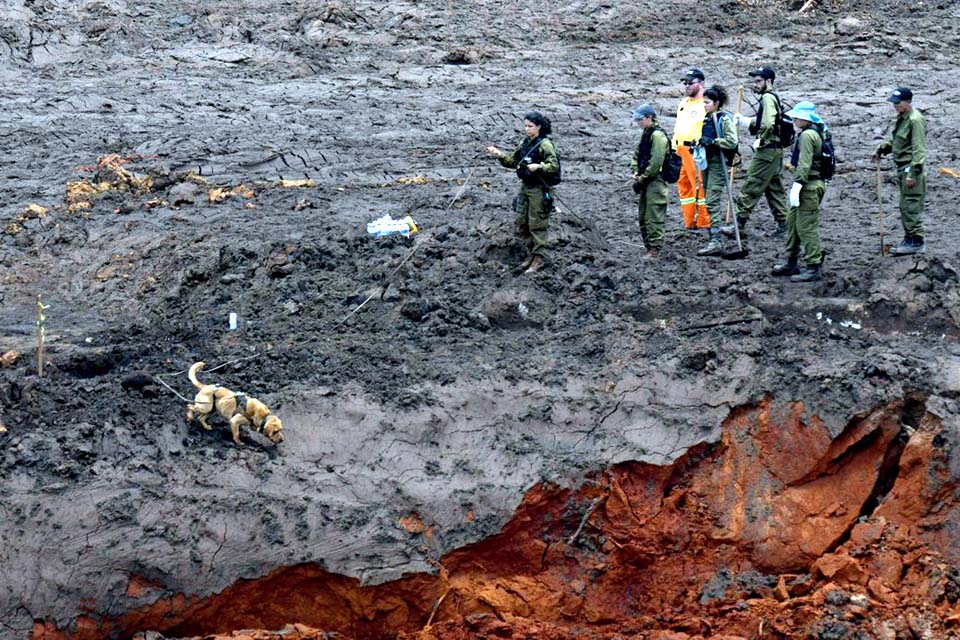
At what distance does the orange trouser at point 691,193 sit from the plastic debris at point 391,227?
2521 mm

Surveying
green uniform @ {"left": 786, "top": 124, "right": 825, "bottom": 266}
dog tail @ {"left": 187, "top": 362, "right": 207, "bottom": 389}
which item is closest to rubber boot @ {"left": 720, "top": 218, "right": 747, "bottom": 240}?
green uniform @ {"left": 786, "top": 124, "right": 825, "bottom": 266}

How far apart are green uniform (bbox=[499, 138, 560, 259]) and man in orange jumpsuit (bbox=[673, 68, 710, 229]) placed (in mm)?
1404

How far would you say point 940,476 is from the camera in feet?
30.4

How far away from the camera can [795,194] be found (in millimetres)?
10820

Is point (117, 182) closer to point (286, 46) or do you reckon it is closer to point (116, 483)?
point (286, 46)

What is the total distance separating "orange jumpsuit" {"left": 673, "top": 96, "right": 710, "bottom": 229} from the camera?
39.1ft

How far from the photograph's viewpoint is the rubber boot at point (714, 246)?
11961 millimetres

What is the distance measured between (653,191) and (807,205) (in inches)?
53.4

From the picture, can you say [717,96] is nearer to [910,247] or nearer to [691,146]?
[691,146]

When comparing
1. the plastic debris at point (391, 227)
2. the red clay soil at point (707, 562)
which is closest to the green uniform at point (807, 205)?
the red clay soil at point (707, 562)

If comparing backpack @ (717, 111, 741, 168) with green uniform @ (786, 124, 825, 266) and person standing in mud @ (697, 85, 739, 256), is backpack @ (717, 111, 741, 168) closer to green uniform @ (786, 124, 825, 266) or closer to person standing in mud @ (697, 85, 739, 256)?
person standing in mud @ (697, 85, 739, 256)

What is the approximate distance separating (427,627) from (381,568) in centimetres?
54

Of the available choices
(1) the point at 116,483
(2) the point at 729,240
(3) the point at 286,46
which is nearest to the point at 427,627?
(1) the point at 116,483

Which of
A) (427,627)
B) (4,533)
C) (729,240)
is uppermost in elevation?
(729,240)
